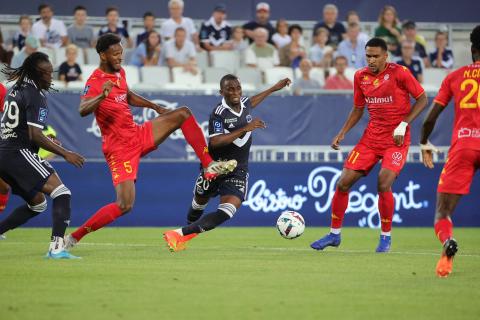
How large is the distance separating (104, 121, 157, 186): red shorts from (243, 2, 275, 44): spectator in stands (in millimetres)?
11584

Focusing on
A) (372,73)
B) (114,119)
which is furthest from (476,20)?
(114,119)

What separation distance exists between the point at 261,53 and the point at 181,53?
2.00m

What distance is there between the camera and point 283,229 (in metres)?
13.2

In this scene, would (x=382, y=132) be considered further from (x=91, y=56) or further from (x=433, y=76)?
(x=433, y=76)

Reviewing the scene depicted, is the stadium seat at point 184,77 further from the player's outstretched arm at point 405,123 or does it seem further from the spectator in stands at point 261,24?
the player's outstretched arm at point 405,123

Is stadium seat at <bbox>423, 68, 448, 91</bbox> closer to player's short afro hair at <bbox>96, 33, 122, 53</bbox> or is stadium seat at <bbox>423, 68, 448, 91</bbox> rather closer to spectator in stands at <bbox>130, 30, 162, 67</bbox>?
spectator in stands at <bbox>130, 30, 162, 67</bbox>

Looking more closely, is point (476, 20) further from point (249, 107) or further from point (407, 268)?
point (407, 268)

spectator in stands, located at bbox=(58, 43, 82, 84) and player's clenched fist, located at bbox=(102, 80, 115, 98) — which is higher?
player's clenched fist, located at bbox=(102, 80, 115, 98)

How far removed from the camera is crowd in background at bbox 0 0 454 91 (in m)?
21.8

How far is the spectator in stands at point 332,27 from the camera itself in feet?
78.6

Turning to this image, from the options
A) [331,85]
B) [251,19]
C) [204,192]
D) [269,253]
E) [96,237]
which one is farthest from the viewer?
[251,19]

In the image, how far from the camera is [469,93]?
973 centimetres

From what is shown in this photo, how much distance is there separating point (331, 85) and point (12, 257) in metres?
11.3

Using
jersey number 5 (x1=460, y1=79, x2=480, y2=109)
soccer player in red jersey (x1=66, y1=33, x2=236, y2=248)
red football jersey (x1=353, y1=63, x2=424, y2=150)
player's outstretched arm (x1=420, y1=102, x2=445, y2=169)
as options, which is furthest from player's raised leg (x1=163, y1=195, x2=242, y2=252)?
jersey number 5 (x1=460, y1=79, x2=480, y2=109)
